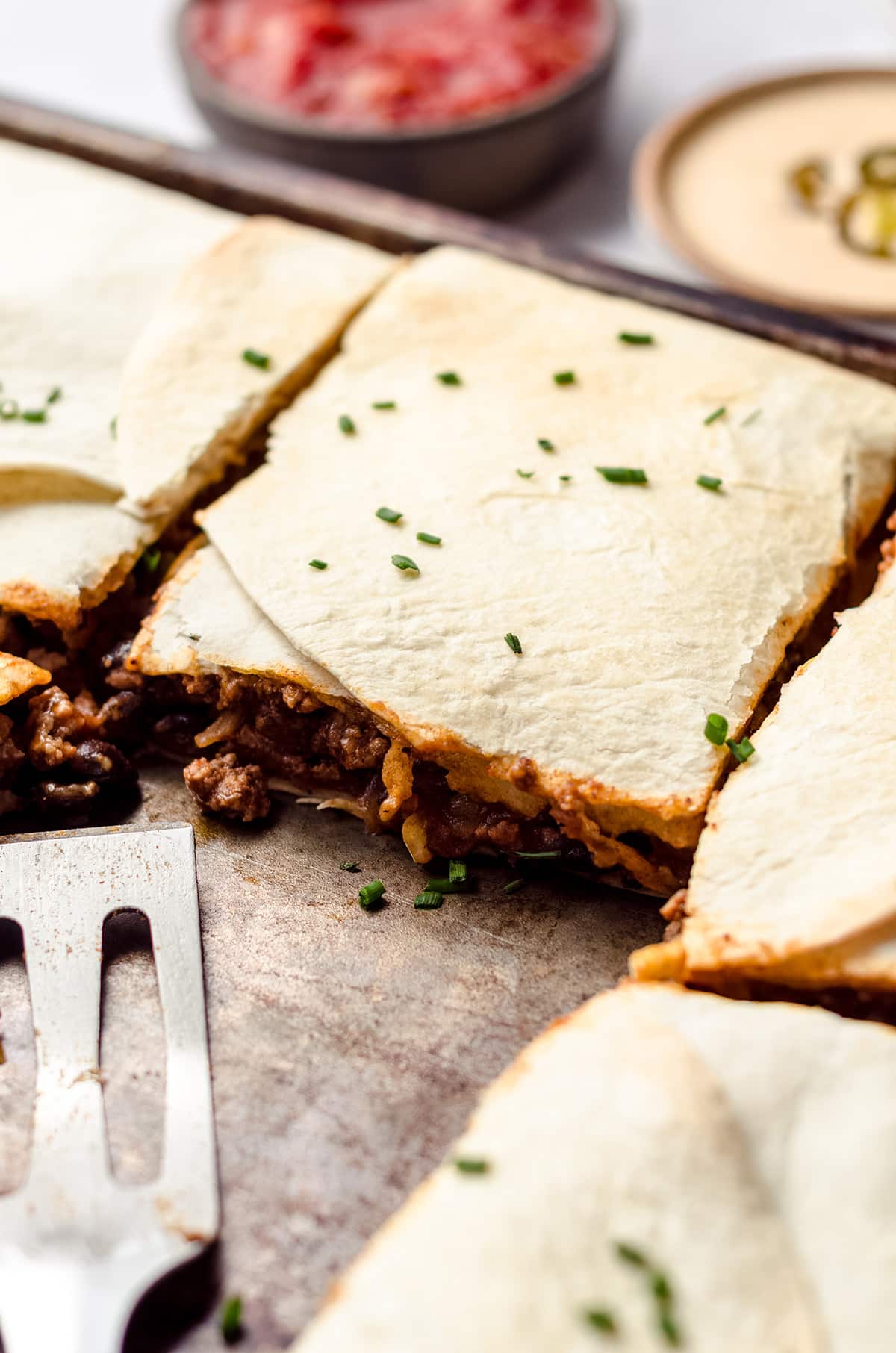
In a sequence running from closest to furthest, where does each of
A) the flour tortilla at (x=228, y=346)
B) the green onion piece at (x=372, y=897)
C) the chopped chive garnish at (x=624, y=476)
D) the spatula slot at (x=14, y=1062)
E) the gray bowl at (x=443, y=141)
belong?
the spatula slot at (x=14, y=1062)
the green onion piece at (x=372, y=897)
the chopped chive garnish at (x=624, y=476)
the flour tortilla at (x=228, y=346)
the gray bowl at (x=443, y=141)

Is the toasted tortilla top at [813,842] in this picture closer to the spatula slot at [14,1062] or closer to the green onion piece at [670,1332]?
the green onion piece at [670,1332]

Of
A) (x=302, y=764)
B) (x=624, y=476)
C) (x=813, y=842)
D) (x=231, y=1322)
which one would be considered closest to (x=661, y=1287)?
(x=231, y=1322)

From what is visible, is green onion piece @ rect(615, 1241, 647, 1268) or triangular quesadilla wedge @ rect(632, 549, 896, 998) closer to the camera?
green onion piece @ rect(615, 1241, 647, 1268)

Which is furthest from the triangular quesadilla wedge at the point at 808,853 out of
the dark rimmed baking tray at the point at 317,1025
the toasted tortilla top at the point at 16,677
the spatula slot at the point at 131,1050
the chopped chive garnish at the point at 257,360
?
the chopped chive garnish at the point at 257,360

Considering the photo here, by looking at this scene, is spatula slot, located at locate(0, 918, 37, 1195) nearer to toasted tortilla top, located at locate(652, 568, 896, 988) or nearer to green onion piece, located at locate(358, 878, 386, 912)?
green onion piece, located at locate(358, 878, 386, 912)

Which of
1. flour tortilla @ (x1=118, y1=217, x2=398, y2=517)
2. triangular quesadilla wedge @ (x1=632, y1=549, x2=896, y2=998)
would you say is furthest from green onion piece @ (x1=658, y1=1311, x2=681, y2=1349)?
flour tortilla @ (x1=118, y1=217, x2=398, y2=517)
